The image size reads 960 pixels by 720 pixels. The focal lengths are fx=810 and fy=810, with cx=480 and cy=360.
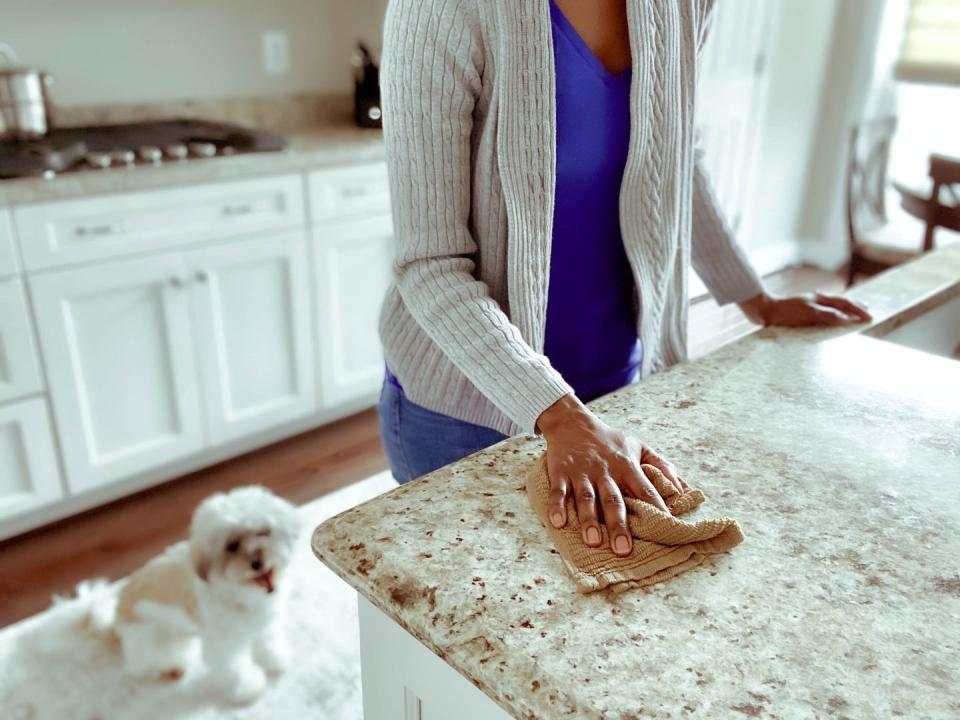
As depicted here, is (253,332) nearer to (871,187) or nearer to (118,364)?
(118,364)

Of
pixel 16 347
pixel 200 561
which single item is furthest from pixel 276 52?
pixel 200 561

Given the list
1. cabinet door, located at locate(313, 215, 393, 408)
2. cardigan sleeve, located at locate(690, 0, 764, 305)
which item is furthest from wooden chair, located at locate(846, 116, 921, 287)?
cardigan sleeve, located at locate(690, 0, 764, 305)

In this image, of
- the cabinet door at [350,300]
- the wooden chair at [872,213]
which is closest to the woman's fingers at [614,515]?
the cabinet door at [350,300]

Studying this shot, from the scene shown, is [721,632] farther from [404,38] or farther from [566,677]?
[404,38]

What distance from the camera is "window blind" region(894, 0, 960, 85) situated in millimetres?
3908

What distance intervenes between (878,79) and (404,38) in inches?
164

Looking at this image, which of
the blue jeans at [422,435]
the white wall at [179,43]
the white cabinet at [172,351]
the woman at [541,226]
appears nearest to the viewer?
the woman at [541,226]

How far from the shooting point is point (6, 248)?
5.84 feet

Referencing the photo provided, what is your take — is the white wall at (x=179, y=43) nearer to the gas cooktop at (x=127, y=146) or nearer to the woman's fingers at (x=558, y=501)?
the gas cooktop at (x=127, y=146)

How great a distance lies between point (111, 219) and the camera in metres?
1.93

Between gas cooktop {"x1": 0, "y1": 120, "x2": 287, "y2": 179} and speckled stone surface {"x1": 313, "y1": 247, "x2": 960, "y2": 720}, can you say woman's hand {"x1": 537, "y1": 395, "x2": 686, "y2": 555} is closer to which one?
speckled stone surface {"x1": 313, "y1": 247, "x2": 960, "y2": 720}

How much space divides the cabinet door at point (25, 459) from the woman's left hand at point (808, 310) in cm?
167

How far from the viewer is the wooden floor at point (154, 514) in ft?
6.44

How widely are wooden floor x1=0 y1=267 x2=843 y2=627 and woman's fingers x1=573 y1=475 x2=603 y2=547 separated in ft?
4.30
